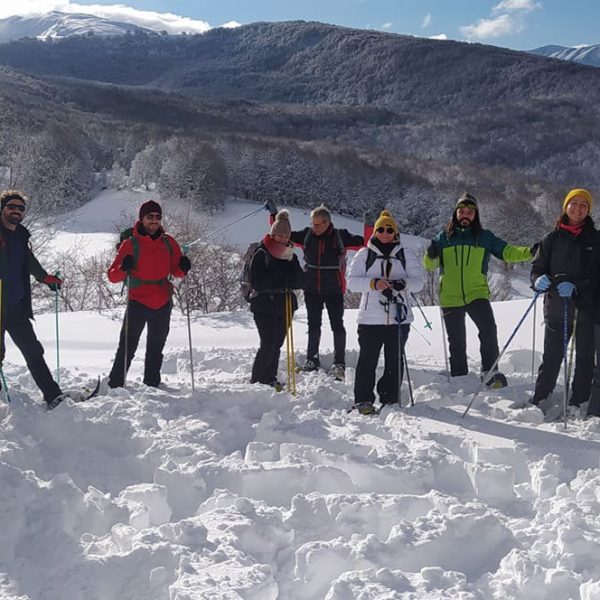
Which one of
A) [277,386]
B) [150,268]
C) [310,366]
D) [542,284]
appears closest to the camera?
[542,284]

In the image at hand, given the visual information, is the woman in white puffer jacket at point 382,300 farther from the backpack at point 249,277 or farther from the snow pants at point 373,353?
the backpack at point 249,277

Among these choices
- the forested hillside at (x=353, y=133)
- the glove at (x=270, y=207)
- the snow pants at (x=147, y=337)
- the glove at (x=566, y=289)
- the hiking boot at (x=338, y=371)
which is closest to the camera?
the glove at (x=566, y=289)

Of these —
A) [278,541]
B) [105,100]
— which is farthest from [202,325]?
[105,100]

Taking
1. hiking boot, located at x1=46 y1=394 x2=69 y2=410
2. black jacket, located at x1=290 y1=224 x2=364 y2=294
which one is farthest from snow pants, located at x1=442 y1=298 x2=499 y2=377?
hiking boot, located at x1=46 y1=394 x2=69 y2=410

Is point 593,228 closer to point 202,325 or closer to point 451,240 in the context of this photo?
point 451,240

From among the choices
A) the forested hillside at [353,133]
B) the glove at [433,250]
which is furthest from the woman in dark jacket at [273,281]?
the forested hillside at [353,133]

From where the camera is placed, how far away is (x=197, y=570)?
2.85 m

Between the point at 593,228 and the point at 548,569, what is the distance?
2965 mm

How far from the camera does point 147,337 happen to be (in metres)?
5.72

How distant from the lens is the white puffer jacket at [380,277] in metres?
5.15

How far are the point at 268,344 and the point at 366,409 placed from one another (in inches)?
48.1

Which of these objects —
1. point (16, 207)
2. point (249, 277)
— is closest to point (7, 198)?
point (16, 207)

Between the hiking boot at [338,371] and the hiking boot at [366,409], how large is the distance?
3.92ft

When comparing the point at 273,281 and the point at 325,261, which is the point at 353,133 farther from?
the point at 273,281
